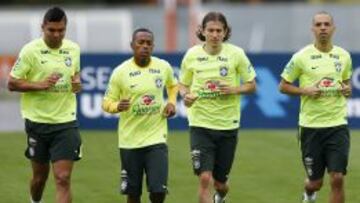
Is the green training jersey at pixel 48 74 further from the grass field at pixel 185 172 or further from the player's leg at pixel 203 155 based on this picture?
the grass field at pixel 185 172

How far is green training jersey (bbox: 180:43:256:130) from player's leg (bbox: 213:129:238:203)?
0.11m

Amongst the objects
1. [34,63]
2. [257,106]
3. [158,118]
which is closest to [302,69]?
[158,118]

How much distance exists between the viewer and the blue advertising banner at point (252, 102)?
86.0ft

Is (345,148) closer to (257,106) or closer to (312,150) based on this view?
(312,150)

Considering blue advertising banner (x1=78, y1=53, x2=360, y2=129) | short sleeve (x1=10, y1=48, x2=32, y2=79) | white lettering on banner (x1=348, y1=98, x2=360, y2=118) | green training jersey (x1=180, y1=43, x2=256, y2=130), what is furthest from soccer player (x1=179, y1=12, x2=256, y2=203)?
white lettering on banner (x1=348, y1=98, x2=360, y2=118)

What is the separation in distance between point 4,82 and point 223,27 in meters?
17.8

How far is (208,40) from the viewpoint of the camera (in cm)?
1466

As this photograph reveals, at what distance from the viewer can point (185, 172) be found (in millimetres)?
19406

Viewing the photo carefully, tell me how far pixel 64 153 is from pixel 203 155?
5.33 ft

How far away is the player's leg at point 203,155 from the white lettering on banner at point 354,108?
11857 mm

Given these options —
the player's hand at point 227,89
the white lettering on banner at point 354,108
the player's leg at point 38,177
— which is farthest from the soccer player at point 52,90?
the white lettering on banner at point 354,108

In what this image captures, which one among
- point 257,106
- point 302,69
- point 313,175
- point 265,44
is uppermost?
point 302,69

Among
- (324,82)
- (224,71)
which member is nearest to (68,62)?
(224,71)

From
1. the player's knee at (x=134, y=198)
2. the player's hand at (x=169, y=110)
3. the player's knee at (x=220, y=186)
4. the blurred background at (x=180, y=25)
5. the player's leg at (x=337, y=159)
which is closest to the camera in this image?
the player's hand at (x=169, y=110)
